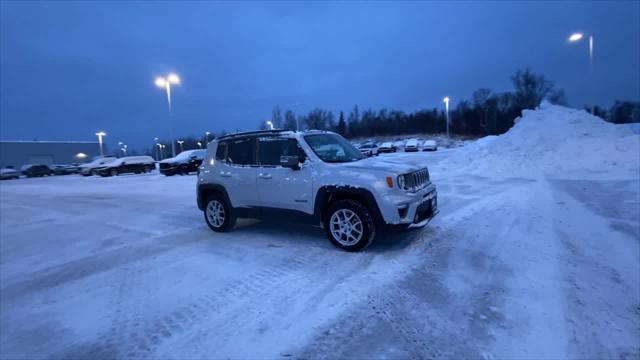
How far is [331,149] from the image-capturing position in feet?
21.8

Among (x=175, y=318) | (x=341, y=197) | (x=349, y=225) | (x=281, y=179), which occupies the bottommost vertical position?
(x=175, y=318)

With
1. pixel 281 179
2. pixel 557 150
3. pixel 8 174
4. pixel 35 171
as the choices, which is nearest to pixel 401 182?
pixel 281 179

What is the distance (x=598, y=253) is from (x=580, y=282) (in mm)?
1375

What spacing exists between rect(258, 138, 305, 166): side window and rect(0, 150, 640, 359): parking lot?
1519mm

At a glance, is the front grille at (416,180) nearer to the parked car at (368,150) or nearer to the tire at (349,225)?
the tire at (349,225)

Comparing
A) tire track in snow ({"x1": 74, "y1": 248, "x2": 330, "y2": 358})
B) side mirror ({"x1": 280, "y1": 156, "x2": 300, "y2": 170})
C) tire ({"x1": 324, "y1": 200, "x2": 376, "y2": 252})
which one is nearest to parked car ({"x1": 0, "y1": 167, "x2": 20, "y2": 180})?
tire track in snow ({"x1": 74, "y1": 248, "x2": 330, "y2": 358})

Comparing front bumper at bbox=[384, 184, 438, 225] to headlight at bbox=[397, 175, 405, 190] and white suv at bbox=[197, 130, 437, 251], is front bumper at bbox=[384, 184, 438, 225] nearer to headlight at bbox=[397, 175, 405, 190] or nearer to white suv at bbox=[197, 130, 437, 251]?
white suv at bbox=[197, 130, 437, 251]

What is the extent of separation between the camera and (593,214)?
7688 millimetres

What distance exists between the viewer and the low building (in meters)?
71.4

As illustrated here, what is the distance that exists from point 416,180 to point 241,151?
346 centimetres

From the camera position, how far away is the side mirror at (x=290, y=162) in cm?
612

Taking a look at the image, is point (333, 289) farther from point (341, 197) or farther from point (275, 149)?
point (275, 149)

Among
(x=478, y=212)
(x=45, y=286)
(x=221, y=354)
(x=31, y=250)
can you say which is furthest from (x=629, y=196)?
(x=31, y=250)

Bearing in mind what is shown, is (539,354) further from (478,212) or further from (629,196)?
(629,196)
